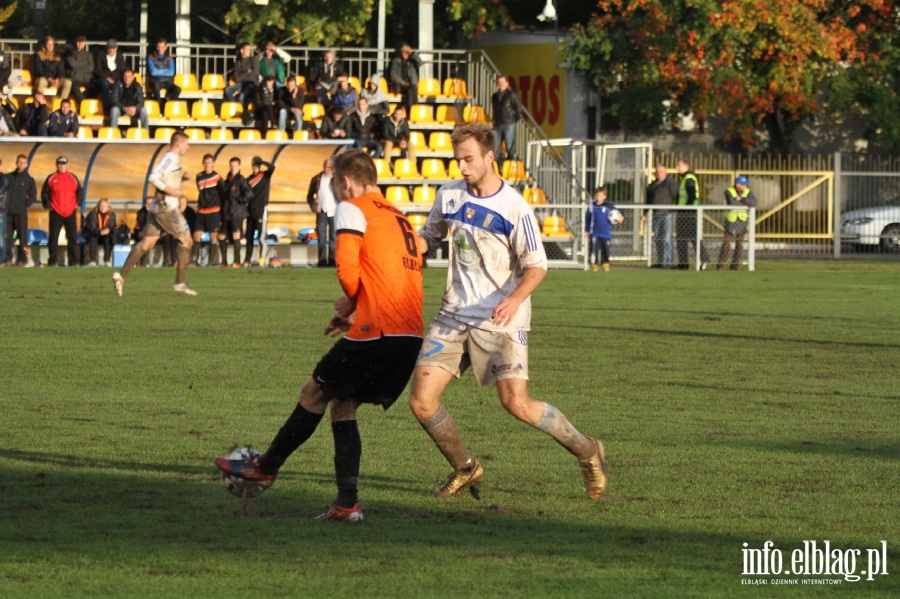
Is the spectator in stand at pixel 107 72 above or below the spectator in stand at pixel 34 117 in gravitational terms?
above

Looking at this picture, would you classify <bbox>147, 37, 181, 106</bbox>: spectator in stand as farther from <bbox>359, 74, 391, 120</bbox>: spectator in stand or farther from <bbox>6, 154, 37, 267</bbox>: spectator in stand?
<bbox>6, 154, 37, 267</bbox>: spectator in stand

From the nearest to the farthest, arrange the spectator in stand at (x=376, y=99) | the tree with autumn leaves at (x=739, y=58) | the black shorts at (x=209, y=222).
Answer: the black shorts at (x=209, y=222), the spectator in stand at (x=376, y=99), the tree with autumn leaves at (x=739, y=58)

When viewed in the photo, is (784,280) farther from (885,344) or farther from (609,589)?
(609,589)

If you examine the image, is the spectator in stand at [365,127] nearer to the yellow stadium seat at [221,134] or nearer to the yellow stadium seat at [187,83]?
the yellow stadium seat at [221,134]

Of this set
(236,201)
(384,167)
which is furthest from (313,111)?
(236,201)

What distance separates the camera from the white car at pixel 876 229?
39.3 m

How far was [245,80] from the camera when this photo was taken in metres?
34.4

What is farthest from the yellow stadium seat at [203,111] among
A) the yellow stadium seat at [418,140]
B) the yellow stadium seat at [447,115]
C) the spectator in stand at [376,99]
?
the yellow stadium seat at [447,115]

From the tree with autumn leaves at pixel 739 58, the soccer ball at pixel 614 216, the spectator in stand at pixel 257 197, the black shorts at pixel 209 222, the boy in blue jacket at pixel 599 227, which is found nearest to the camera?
the black shorts at pixel 209 222

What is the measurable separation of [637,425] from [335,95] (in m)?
23.8

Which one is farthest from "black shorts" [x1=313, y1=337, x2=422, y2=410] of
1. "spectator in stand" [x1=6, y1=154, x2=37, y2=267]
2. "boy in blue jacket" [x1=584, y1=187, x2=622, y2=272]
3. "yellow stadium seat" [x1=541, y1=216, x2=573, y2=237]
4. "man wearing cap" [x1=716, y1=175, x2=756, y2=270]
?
"man wearing cap" [x1=716, y1=175, x2=756, y2=270]

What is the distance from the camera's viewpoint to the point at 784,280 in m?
28.8

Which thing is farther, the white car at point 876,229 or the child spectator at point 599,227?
the white car at point 876,229

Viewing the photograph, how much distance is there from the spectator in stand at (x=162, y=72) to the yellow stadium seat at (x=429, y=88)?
17.1 ft
